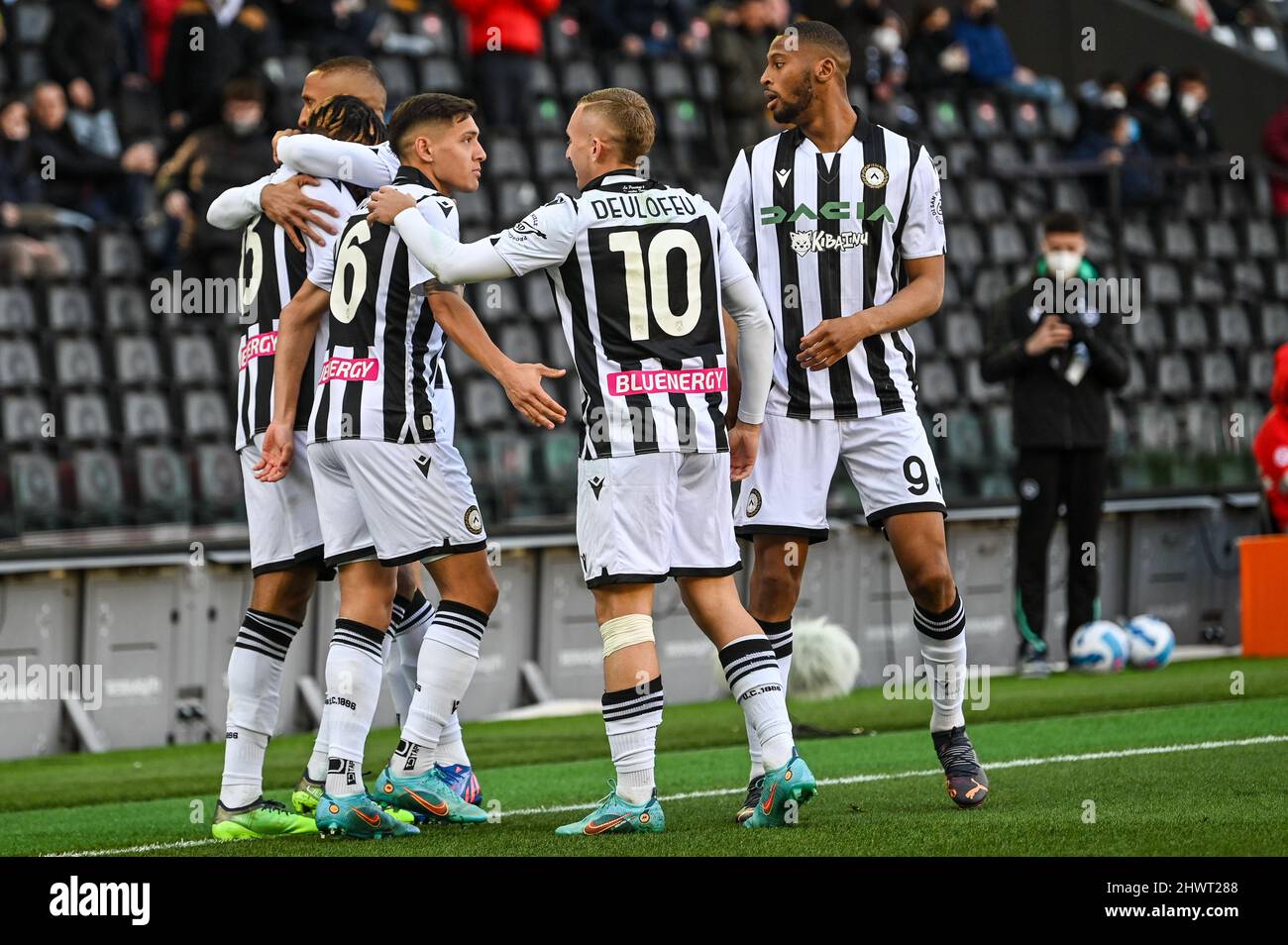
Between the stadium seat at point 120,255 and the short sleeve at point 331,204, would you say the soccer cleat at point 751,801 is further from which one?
the stadium seat at point 120,255

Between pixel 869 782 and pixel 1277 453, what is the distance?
6021 mm

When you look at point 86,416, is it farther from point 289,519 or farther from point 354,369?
point 354,369

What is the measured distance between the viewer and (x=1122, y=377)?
11.1 m

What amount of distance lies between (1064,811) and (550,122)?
10.4 meters

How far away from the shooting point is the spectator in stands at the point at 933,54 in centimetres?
1752

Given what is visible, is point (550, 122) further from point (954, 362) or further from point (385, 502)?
point (385, 502)

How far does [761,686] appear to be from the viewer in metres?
5.54

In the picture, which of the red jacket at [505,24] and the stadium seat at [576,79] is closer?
the red jacket at [505,24]

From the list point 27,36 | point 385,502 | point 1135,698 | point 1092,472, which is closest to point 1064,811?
point 385,502

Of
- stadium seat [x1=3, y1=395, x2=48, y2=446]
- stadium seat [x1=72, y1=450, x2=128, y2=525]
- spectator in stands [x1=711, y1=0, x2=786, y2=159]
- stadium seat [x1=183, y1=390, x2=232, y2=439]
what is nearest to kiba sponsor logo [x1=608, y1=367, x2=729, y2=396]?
stadium seat [x1=72, y1=450, x2=128, y2=525]

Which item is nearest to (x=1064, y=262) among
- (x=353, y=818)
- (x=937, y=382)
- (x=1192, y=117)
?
(x=937, y=382)

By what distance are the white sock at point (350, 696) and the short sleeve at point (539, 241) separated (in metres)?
1.15

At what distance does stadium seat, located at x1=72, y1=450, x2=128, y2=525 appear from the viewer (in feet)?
34.6
